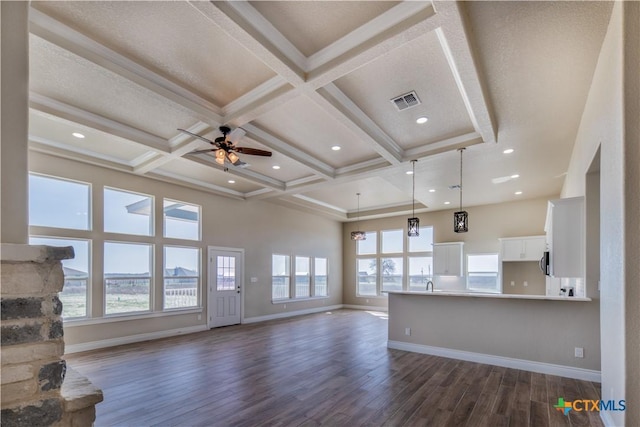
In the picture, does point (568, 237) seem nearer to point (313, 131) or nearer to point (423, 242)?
point (313, 131)

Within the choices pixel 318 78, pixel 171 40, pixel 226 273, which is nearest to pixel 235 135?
pixel 171 40

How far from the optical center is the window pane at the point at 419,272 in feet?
33.0

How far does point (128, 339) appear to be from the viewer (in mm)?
5977

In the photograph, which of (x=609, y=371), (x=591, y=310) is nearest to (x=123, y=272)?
(x=609, y=371)

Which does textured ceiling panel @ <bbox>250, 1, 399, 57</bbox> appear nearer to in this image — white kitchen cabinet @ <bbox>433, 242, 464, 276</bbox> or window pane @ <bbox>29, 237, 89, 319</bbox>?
window pane @ <bbox>29, 237, 89, 319</bbox>

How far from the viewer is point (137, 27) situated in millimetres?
2717

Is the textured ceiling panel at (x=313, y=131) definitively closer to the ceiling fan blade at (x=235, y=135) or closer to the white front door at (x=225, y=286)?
the ceiling fan blade at (x=235, y=135)

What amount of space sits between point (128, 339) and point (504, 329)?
21.1 ft

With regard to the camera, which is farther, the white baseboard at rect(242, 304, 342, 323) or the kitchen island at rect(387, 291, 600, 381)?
the white baseboard at rect(242, 304, 342, 323)

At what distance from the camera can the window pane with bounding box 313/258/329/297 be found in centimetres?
1069

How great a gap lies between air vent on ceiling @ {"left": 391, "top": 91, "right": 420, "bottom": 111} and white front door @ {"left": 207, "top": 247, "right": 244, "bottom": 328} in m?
5.62

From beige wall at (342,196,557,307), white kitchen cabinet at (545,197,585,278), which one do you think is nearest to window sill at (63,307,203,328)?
beige wall at (342,196,557,307)

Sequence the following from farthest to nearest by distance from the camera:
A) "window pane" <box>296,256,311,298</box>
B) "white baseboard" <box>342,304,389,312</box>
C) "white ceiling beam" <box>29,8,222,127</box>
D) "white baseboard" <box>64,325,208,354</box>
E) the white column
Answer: "white baseboard" <box>342,304,389,312</box>
"window pane" <box>296,256,311,298</box>
"white baseboard" <box>64,325,208,354</box>
"white ceiling beam" <box>29,8,222,127</box>
the white column

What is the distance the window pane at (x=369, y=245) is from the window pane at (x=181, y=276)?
599 cm
